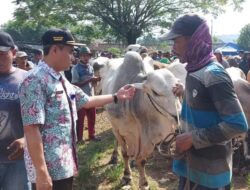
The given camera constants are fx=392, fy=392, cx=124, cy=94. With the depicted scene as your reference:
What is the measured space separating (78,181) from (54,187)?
3.03 meters

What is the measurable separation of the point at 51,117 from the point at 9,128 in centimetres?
69

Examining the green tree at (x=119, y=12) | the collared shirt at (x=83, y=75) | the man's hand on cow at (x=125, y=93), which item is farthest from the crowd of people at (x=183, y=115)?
the green tree at (x=119, y=12)

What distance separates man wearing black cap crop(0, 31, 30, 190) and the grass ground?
236cm

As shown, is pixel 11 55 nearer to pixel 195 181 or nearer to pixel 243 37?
pixel 195 181

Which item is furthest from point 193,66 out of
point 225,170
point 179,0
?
point 179,0

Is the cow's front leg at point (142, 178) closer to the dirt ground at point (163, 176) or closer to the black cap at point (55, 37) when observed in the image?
the dirt ground at point (163, 176)

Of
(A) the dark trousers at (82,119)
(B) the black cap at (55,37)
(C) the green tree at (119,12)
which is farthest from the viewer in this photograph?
(C) the green tree at (119,12)

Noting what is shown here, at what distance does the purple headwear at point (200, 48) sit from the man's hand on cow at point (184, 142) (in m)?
0.41

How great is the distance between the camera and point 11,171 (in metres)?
3.18

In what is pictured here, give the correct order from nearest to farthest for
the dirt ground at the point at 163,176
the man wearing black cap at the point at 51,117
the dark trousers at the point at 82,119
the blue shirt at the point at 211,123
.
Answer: the blue shirt at the point at 211,123 < the man wearing black cap at the point at 51,117 < the dirt ground at the point at 163,176 < the dark trousers at the point at 82,119

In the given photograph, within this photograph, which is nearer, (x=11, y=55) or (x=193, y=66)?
(x=193, y=66)

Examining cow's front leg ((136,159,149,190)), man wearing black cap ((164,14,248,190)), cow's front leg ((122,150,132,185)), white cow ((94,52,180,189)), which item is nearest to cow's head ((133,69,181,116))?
white cow ((94,52,180,189))

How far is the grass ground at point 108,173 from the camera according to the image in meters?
5.53

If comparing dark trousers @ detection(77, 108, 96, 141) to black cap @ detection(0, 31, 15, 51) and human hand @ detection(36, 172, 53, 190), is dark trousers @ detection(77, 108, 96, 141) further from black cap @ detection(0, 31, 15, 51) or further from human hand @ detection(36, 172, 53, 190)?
human hand @ detection(36, 172, 53, 190)
